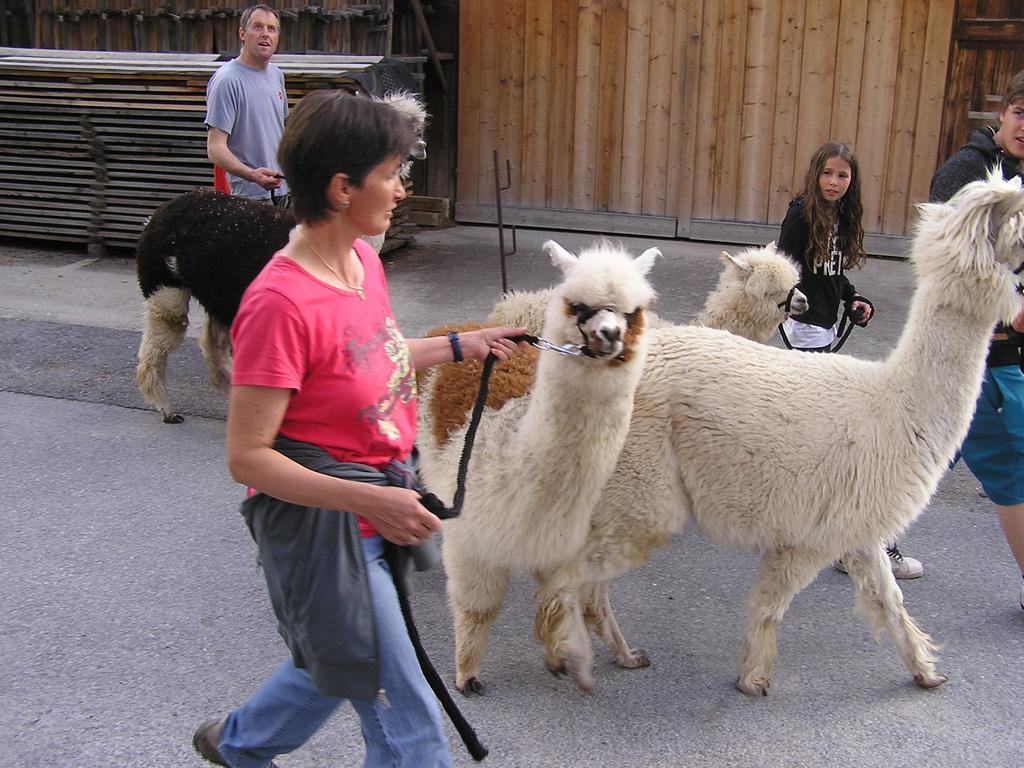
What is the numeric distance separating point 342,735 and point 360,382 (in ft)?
4.94

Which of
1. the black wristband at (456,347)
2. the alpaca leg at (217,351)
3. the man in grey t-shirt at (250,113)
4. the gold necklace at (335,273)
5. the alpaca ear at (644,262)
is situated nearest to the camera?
the gold necklace at (335,273)

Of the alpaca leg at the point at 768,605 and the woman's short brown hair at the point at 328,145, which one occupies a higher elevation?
the woman's short brown hair at the point at 328,145

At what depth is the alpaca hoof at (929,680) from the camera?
3354 millimetres

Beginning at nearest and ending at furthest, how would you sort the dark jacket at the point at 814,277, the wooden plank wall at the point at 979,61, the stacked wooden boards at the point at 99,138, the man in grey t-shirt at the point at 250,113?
the dark jacket at the point at 814,277 → the man in grey t-shirt at the point at 250,113 → the wooden plank wall at the point at 979,61 → the stacked wooden boards at the point at 99,138

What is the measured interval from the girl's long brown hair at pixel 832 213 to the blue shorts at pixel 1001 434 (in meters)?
1.01

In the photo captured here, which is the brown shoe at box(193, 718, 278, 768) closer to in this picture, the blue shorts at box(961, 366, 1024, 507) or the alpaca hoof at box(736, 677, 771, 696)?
the alpaca hoof at box(736, 677, 771, 696)

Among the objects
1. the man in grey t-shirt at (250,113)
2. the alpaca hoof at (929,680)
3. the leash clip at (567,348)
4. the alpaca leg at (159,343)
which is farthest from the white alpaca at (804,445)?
the alpaca leg at (159,343)

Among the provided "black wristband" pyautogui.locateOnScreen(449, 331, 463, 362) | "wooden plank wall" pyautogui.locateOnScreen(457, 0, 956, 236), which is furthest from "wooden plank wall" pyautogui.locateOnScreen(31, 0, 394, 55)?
"black wristband" pyautogui.locateOnScreen(449, 331, 463, 362)

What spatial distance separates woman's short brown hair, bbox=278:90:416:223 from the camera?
195cm

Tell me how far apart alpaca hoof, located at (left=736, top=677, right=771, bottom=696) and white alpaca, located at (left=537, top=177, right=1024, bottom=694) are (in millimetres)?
11

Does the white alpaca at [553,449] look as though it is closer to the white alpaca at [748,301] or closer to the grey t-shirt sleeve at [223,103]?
the white alpaca at [748,301]

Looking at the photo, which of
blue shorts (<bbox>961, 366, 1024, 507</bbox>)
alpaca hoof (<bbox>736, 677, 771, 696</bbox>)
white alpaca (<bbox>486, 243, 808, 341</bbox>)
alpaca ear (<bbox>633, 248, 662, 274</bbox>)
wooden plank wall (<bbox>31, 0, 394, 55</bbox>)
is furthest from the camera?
wooden plank wall (<bbox>31, 0, 394, 55</bbox>)

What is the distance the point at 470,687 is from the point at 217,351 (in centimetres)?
313

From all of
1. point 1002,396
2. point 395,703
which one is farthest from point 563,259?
point 1002,396
